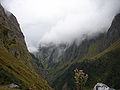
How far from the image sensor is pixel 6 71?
179m

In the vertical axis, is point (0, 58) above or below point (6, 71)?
above

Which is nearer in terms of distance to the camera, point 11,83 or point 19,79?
point 11,83

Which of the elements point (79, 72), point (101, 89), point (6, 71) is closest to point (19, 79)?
point (6, 71)

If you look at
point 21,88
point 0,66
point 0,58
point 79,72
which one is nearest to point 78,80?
point 79,72

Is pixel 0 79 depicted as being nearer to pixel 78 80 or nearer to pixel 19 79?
pixel 19 79

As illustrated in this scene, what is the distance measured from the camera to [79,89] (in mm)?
41062

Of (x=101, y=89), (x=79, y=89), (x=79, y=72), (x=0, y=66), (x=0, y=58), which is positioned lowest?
(x=79, y=89)

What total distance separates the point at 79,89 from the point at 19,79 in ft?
480

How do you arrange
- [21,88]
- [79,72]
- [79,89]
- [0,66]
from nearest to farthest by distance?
[79,89] < [79,72] < [21,88] < [0,66]

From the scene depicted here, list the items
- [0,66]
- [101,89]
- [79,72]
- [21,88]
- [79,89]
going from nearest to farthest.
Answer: [79,89] → [79,72] → [21,88] → [0,66] → [101,89]

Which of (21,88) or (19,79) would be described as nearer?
(21,88)

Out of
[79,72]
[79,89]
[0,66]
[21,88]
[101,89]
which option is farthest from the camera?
[101,89]

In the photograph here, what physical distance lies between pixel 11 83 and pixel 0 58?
34940 millimetres

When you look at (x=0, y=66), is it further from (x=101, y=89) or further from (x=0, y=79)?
(x=101, y=89)
